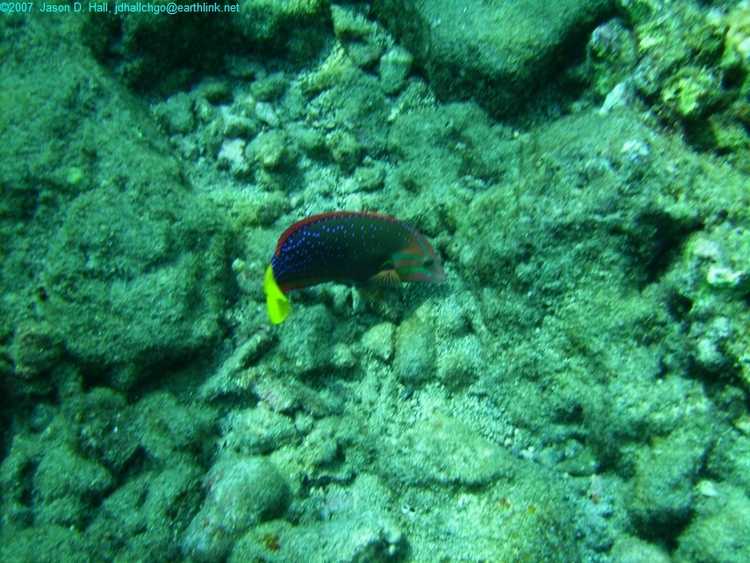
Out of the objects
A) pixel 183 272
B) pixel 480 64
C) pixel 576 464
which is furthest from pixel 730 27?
pixel 183 272

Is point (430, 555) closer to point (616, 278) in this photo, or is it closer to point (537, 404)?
point (537, 404)

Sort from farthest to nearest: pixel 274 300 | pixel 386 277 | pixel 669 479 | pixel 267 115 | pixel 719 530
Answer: pixel 267 115 < pixel 386 277 < pixel 274 300 < pixel 669 479 < pixel 719 530

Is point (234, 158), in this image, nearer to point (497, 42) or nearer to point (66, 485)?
point (497, 42)

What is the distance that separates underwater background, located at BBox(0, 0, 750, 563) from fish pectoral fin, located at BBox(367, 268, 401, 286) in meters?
0.20

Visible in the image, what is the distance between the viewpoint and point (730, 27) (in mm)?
2512

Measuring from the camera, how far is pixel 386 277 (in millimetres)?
3014

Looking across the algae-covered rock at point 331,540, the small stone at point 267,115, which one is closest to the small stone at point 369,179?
the small stone at point 267,115

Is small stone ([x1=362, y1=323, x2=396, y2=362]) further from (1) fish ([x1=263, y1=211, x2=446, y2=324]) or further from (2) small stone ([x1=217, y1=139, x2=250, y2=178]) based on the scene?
(2) small stone ([x1=217, y1=139, x2=250, y2=178])

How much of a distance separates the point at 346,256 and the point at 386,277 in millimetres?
299

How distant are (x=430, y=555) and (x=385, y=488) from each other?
0.43 m

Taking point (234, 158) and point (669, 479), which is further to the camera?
point (234, 158)

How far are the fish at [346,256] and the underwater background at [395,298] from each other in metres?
0.27

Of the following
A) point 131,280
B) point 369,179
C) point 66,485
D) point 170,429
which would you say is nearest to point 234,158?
point 369,179

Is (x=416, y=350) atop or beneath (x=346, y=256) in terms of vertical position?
beneath
